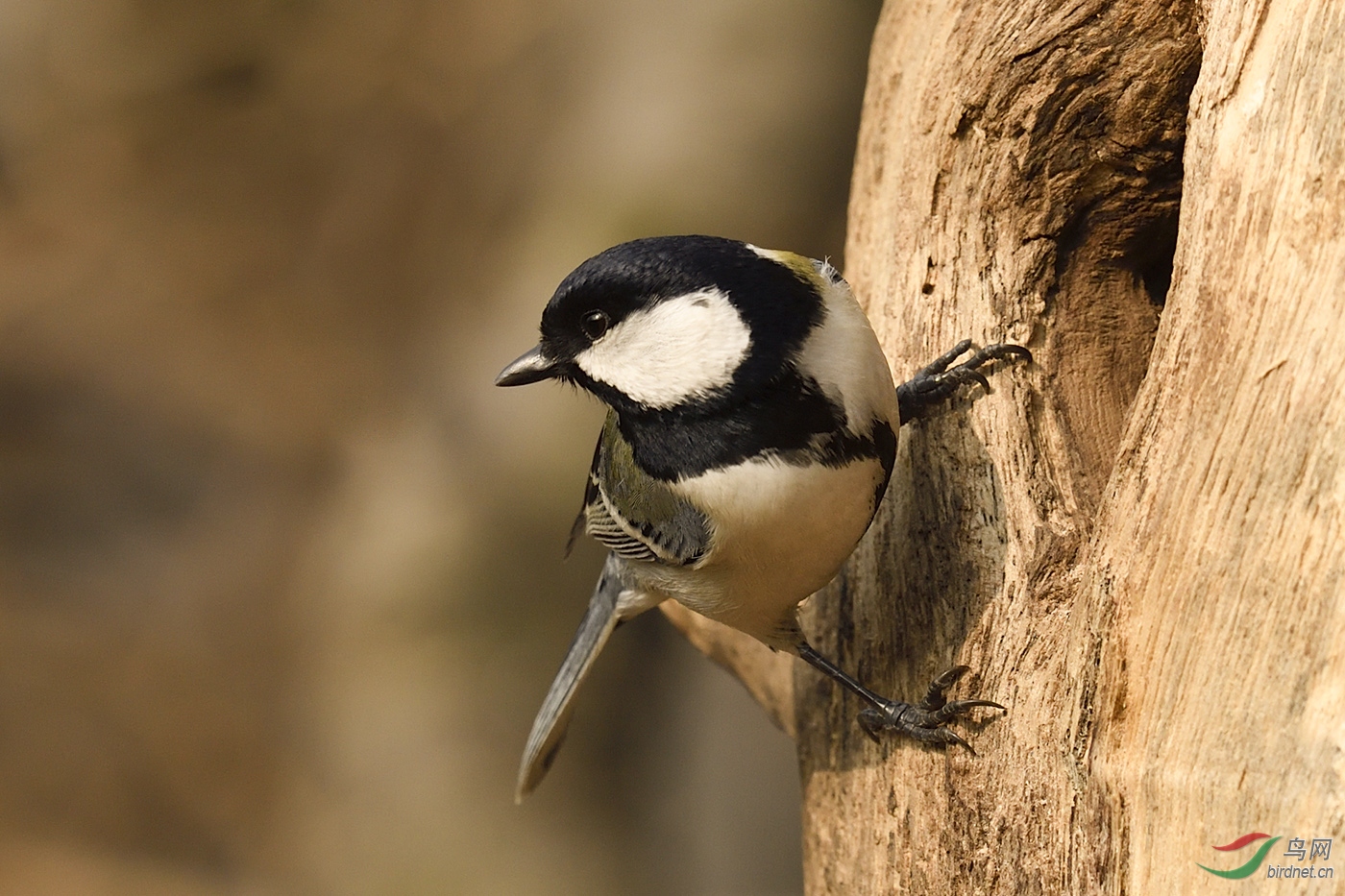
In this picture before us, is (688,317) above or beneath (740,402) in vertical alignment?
above

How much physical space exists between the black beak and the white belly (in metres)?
0.23

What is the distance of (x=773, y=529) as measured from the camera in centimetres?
125

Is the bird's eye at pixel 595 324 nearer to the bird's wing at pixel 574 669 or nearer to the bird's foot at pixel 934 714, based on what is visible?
the bird's wing at pixel 574 669

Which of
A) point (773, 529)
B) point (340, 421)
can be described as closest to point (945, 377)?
point (773, 529)

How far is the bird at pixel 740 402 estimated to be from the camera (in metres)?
1.22

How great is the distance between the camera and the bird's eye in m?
1.27

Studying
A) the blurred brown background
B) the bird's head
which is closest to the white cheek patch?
the bird's head

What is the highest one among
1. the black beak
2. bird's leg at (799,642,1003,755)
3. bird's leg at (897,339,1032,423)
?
the black beak

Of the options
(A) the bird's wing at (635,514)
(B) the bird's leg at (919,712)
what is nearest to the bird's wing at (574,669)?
(A) the bird's wing at (635,514)

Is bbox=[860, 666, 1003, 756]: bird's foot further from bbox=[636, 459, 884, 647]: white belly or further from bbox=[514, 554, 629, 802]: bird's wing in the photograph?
bbox=[514, 554, 629, 802]: bird's wing

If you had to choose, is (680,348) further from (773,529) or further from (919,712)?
(919,712)

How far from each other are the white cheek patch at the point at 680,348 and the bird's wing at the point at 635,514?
150 millimetres

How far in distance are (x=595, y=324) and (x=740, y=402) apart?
209 millimetres

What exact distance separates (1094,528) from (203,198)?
287 centimetres
